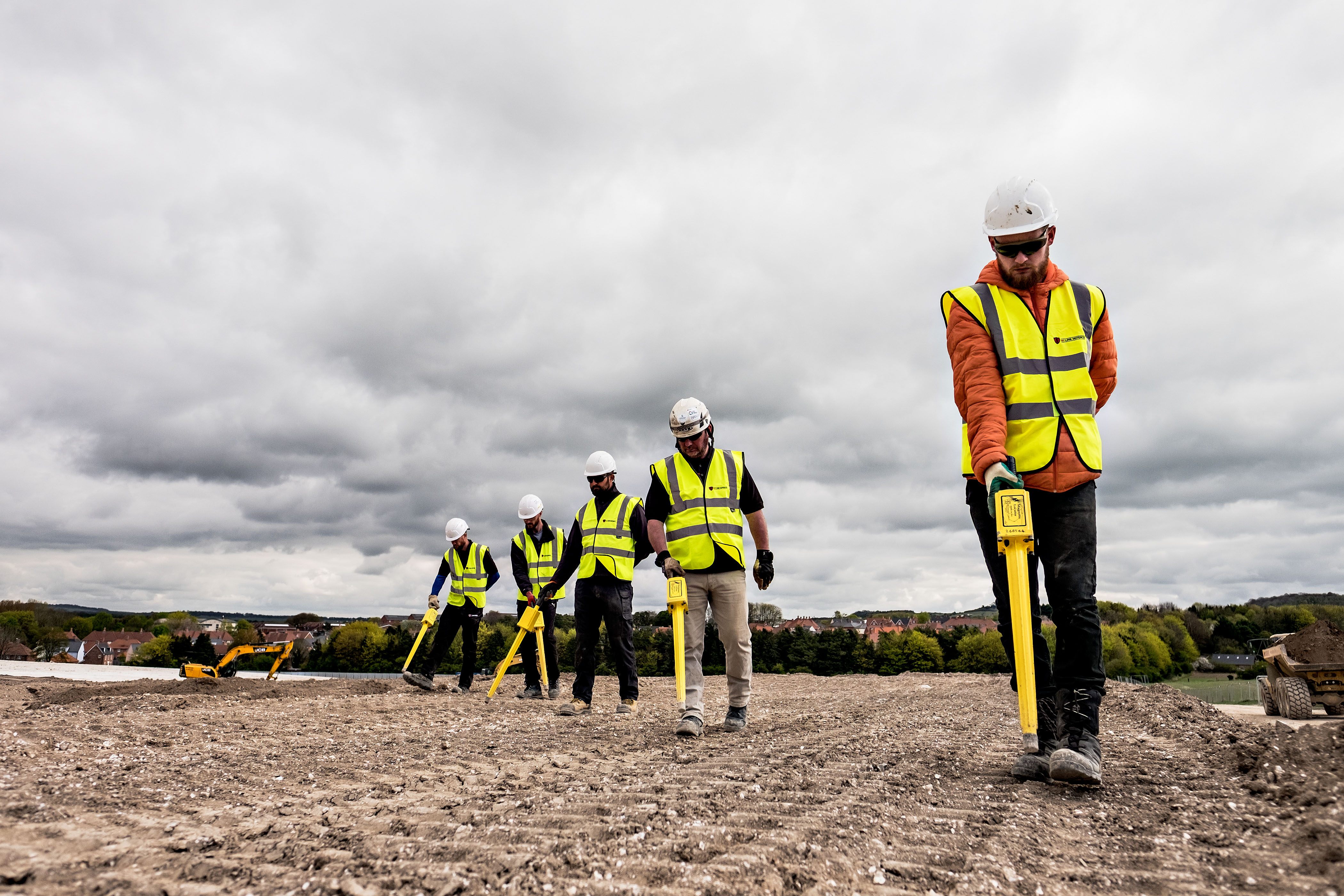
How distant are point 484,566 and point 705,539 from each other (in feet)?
19.9

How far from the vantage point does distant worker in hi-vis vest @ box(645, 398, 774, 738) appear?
5.57 m

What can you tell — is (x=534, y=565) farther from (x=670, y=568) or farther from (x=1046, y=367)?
(x=1046, y=367)

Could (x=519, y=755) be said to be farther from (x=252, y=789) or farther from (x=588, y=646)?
(x=588, y=646)

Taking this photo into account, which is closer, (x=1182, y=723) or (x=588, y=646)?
(x=1182, y=723)

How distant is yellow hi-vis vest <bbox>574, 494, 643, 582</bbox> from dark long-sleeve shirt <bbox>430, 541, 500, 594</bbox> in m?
3.16

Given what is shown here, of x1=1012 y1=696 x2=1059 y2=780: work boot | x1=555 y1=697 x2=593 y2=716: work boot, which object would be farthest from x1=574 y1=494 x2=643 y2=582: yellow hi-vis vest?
x1=1012 y1=696 x2=1059 y2=780: work boot

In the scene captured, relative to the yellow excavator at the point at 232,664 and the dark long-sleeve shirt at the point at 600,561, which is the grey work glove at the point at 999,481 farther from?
the yellow excavator at the point at 232,664

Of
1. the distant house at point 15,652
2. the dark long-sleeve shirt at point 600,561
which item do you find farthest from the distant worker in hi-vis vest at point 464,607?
the distant house at point 15,652

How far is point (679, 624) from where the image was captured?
578 centimetres

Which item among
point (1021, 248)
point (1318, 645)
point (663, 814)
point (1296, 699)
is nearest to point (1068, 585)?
point (1021, 248)

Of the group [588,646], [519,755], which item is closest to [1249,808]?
[519,755]

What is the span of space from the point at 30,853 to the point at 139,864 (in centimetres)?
38

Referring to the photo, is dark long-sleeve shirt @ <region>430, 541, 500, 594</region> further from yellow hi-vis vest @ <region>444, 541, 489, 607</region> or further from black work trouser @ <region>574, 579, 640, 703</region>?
black work trouser @ <region>574, 579, 640, 703</region>

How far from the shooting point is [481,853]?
2.38m
